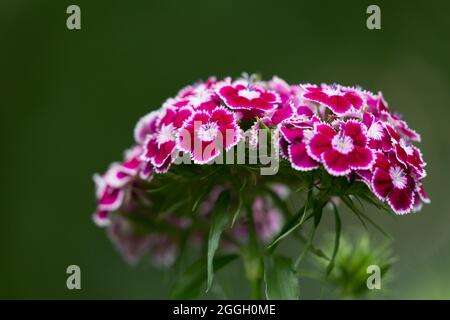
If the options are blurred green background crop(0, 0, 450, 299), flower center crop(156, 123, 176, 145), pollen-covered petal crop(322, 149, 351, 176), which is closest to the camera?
pollen-covered petal crop(322, 149, 351, 176)

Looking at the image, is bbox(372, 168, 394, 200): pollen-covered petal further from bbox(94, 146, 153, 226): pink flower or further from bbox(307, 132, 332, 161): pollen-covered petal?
bbox(94, 146, 153, 226): pink flower

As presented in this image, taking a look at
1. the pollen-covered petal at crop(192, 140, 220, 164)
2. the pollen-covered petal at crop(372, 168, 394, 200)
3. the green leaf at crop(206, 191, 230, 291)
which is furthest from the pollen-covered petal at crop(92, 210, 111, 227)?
the pollen-covered petal at crop(372, 168, 394, 200)

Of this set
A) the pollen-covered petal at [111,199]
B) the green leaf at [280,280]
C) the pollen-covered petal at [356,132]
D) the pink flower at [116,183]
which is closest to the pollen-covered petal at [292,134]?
the pollen-covered petal at [356,132]

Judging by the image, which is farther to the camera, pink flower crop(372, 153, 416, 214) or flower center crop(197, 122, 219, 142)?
flower center crop(197, 122, 219, 142)

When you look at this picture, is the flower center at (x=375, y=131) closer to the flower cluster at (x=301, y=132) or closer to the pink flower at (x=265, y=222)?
the flower cluster at (x=301, y=132)

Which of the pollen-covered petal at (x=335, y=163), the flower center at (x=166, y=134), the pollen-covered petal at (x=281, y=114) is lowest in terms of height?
the pollen-covered petal at (x=335, y=163)

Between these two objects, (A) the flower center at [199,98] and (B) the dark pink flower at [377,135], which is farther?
(A) the flower center at [199,98]

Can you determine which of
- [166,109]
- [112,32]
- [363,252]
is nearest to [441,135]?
[112,32]

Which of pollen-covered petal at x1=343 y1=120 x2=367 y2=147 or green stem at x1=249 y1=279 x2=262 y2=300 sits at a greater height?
pollen-covered petal at x1=343 y1=120 x2=367 y2=147
